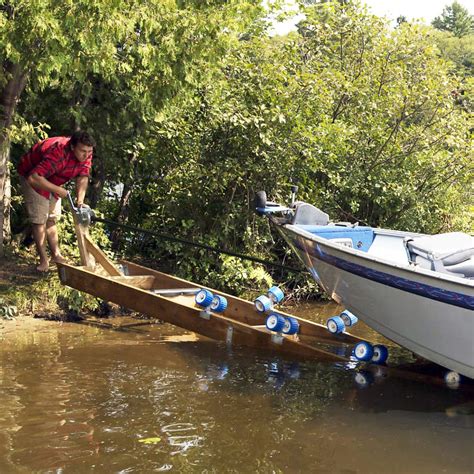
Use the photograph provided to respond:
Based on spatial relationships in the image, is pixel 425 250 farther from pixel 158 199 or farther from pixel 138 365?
pixel 158 199

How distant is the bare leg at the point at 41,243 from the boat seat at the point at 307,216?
320cm

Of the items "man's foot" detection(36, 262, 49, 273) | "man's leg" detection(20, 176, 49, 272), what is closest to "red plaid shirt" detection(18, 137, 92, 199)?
"man's leg" detection(20, 176, 49, 272)

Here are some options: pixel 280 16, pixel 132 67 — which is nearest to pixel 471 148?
pixel 280 16

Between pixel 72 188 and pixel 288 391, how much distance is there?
5.13m

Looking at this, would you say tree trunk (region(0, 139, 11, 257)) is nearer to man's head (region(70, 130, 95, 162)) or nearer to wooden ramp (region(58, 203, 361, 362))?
man's head (region(70, 130, 95, 162))

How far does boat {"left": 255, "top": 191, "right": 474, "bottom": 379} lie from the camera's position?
240 inches

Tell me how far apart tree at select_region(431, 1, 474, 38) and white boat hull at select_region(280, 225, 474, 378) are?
3738 inches

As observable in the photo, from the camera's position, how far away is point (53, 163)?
827 cm

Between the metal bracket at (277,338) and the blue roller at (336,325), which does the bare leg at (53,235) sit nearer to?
the metal bracket at (277,338)

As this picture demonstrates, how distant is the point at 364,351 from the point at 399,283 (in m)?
1.01

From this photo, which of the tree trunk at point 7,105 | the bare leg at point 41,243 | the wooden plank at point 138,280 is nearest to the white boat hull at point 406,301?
the wooden plank at point 138,280

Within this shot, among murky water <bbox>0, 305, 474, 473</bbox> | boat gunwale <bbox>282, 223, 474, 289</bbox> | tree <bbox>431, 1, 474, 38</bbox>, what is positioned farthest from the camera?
tree <bbox>431, 1, 474, 38</bbox>

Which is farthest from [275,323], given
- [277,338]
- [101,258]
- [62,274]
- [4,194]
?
[4,194]

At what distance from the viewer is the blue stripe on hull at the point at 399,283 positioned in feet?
19.6
